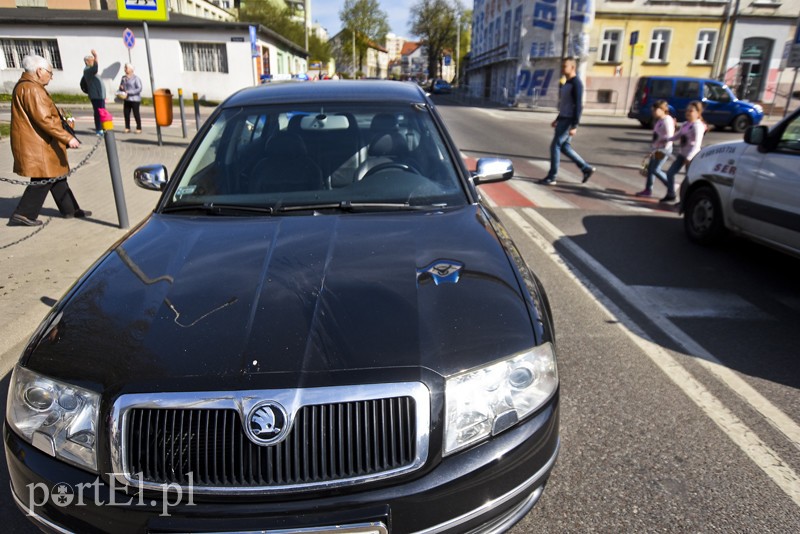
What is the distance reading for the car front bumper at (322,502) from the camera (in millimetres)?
1579

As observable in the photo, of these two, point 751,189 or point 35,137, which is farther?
point 35,137

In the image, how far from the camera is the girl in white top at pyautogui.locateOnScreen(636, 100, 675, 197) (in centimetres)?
891

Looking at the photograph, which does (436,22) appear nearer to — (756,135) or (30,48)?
(30,48)

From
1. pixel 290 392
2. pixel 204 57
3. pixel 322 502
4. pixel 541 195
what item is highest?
pixel 204 57

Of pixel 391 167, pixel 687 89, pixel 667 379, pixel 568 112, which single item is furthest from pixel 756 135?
pixel 687 89

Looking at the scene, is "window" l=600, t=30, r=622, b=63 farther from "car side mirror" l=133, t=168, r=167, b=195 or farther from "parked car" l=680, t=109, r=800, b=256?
"car side mirror" l=133, t=168, r=167, b=195

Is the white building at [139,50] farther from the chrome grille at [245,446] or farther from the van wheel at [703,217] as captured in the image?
the chrome grille at [245,446]

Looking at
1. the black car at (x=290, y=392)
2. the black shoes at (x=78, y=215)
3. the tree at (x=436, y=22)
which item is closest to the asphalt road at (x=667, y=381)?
the black car at (x=290, y=392)

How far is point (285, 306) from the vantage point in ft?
6.33

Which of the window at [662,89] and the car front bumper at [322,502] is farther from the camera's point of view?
the window at [662,89]

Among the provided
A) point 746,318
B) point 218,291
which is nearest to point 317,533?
point 218,291

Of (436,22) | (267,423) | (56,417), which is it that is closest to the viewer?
(267,423)

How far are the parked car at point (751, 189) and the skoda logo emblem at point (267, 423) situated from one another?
16.2ft

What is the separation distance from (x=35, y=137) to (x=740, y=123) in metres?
24.8
